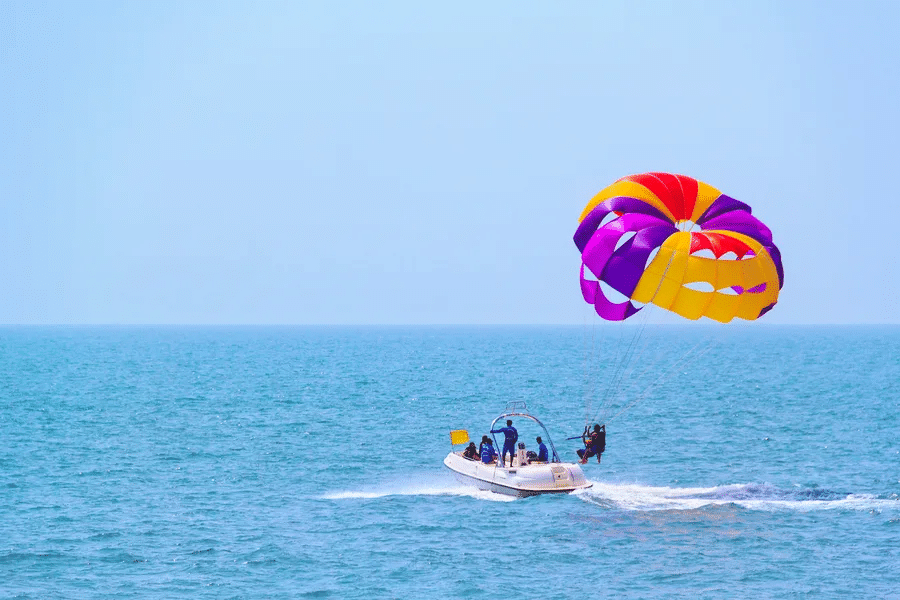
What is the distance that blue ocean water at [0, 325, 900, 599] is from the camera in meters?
25.4

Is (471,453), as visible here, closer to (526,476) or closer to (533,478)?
(526,476)

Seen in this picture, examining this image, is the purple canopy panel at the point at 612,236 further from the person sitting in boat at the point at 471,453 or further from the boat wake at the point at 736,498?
the person sitting in boat at the point at 471,453

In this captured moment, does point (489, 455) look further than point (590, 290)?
Yes

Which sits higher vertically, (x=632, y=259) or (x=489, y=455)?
(x=632, y=259)

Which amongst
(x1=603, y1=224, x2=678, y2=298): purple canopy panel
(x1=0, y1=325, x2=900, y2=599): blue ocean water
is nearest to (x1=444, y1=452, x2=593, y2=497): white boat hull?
(x1=0, y1=325, x2=900, y2=599): blue ocean water

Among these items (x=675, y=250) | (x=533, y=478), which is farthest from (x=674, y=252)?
(x=533, y=478)

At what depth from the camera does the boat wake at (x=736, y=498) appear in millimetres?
32156

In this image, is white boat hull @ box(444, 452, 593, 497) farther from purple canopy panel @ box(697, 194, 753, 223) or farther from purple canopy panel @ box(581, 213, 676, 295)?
purple canopy panel @ box(697, 194, 753, 223)

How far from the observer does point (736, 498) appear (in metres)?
33.1

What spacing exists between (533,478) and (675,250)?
790cm

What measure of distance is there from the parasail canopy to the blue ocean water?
6.02 m

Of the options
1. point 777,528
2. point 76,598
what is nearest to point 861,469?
point 777,528

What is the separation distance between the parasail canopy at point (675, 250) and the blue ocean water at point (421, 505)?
237 inches

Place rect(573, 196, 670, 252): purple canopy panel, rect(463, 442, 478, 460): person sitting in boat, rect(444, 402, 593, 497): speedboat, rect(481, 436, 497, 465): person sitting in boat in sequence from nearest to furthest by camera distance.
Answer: rect(573, 196, 670, 252): purple canopy panel
rect(444, 402, 593, 497): speedboat
rect(481, 436, 497, 465): person sitting in boat
rect(463, 442, 478, 460): person sitting in boat
